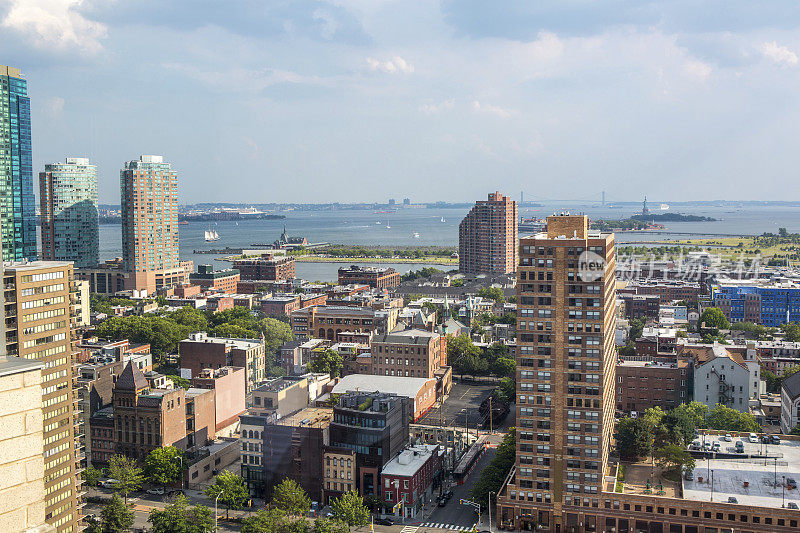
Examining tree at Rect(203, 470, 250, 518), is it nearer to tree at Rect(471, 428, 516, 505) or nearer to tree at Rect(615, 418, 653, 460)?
tree at Rect(471, 428, 516, 505)

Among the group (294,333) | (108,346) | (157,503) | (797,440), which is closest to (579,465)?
(797,440)

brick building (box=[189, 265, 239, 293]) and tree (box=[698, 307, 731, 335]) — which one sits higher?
brick building (box=[189, 265, 239, 293])

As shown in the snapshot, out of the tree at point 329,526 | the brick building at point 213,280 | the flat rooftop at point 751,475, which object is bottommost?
the tree at point 329,526

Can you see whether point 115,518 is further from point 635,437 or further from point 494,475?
point 635,437

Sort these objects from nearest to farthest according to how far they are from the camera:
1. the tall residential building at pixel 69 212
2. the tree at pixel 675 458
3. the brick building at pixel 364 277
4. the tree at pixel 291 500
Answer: the tree at pixel 291 500 < the tree at pixel 675 458 < the tall residential building at pixel 69 212 < the brick building at pixel 364 277

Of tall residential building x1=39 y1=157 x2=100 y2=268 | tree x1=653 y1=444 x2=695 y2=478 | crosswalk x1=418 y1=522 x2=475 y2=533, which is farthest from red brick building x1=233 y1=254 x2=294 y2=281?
tree x1=653 y1=444 x2=695 y2=478

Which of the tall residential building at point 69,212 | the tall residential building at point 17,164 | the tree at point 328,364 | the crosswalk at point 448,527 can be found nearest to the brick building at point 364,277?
the tall residential building at point 69,212

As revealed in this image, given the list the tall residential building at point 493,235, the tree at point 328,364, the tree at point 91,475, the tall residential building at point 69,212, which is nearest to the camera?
the tree at point 91,475

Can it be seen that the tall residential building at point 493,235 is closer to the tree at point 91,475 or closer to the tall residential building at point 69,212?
the tall residential building at point 69,212
